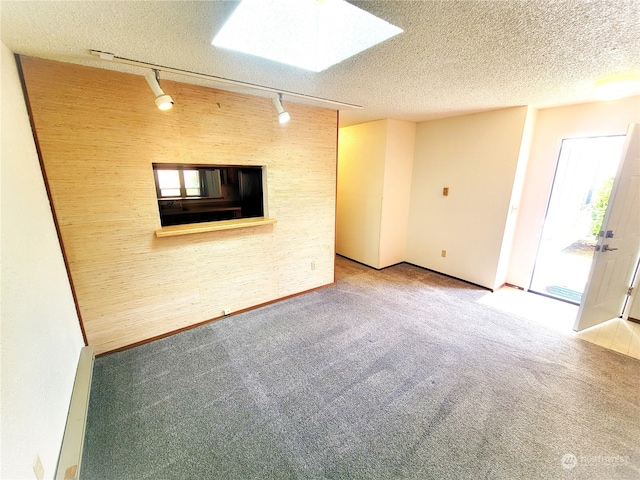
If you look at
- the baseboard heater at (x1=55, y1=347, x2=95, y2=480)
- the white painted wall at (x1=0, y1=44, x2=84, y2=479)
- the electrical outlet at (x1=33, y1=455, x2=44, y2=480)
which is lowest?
the baseboard heater at (x1=55, y1=347, x2=95, y2=480)

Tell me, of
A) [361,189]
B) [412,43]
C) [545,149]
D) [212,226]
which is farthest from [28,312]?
[545,149]

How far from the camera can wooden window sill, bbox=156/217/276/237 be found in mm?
2301

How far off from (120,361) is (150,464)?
1.09 meters

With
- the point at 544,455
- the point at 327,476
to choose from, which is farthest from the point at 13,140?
the point at 544,455

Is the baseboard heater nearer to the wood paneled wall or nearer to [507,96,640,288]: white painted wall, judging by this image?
the wood paneled wall

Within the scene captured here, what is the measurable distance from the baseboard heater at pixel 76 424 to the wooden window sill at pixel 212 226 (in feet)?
3.67

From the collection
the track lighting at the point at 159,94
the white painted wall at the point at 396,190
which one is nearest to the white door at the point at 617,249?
the white painted wall at the point at 396,190

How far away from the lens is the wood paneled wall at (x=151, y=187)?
189 centimetres

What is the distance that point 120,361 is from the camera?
A: 2186 mm

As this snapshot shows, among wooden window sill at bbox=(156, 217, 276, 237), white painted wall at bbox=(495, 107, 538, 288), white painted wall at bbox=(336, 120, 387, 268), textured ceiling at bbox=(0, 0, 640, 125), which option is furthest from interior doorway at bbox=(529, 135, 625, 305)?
wooden window sill at bbox=(156, 217, 276, 237)

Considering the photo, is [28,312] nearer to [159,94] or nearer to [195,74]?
[159,94]

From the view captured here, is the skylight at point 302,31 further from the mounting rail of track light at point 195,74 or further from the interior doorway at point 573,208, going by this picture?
the interior doorway at point 573,208

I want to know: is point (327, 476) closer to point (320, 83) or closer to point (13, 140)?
point (13, 140)

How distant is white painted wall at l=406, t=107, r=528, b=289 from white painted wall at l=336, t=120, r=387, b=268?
0.72 metres
